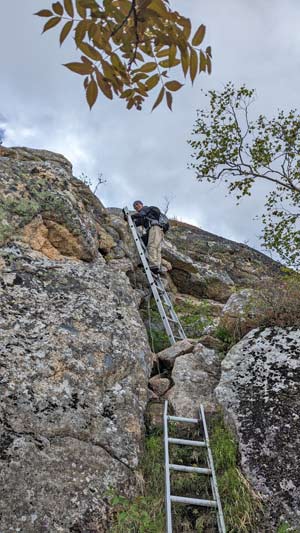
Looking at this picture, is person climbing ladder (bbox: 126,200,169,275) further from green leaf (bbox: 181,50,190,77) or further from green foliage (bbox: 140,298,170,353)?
green leaf (bbox: 181,50,190,77)

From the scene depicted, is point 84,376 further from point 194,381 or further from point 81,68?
point 81,68

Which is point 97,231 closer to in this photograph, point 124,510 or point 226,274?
point 226,274

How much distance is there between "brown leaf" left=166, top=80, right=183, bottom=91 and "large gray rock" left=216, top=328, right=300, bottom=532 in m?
4.15

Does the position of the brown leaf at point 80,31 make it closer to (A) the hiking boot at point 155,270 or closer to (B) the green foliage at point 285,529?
(B) the green foliage at point 285,529

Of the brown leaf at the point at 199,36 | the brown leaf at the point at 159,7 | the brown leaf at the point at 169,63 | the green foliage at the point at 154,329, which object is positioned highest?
the brown leaf at the point at 159,7

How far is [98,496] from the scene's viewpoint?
4238 millimetres

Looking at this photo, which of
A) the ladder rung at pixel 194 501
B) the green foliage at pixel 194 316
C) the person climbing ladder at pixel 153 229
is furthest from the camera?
the person climbing ladder at pixel 153 229

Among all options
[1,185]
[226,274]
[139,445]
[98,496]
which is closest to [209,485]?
[139,445]

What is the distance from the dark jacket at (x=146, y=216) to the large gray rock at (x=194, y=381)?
4.82m

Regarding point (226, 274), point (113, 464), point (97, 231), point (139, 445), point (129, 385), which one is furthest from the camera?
point (226, 274)

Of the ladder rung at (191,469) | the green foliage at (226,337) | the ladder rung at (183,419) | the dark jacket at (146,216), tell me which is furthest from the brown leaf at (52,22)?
the dark jacket at (146,216)

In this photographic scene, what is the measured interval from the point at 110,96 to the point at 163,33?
395 millimetres

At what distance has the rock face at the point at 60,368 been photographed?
4.11 m

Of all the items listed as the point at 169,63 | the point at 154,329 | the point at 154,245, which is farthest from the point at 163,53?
the point at 154,245
